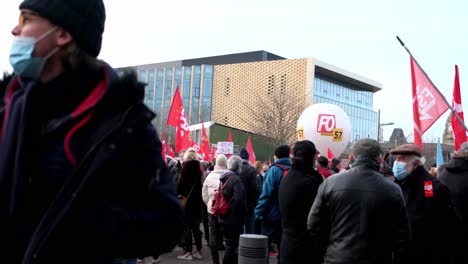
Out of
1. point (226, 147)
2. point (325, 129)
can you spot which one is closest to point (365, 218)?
point (325, 129)

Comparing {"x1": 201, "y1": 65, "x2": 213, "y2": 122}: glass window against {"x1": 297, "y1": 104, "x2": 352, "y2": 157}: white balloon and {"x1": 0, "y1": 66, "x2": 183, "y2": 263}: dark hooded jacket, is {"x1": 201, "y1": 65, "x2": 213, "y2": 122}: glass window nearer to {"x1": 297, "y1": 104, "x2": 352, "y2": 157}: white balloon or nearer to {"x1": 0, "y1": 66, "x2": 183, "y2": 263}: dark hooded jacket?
{"x1": 297, "y1": 104, "x2": 352, "y2": 157}: white balloon

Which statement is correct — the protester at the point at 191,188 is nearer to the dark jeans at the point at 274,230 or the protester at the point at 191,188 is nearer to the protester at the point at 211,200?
the protester at the point at 211,200

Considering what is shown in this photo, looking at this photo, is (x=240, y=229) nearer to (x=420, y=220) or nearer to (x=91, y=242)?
(x=420, y=220)

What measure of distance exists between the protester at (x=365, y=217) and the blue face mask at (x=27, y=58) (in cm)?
366

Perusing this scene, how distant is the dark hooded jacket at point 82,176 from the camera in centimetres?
148

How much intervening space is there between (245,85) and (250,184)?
71.3 meters

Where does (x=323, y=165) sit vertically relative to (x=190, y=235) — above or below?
above

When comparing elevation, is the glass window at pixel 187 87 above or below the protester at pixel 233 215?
above

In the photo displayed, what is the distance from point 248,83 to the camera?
80.8 meters

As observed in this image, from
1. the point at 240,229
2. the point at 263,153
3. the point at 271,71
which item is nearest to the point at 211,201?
the point at 240,229

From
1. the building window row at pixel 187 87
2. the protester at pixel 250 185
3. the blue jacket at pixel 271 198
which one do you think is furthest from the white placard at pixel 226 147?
the building window row at pixel 187 87

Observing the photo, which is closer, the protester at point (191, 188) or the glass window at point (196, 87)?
the protester at point (191, 188)

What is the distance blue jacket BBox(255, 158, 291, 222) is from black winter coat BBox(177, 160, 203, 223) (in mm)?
2318

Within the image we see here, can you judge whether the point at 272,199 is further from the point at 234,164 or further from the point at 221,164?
the point at 221,164
